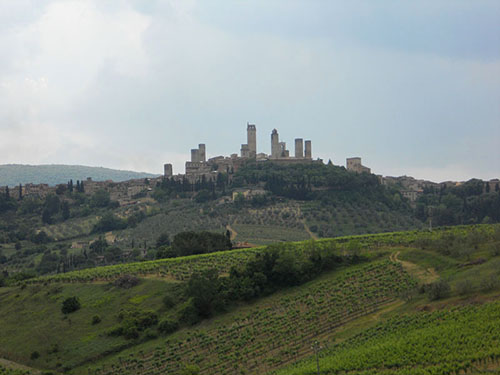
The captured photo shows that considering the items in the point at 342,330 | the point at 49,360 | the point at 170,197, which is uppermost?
the point at 170,197

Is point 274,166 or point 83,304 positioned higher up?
point 274,166

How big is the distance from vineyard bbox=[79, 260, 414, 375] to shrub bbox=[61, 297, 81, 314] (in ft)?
32.5

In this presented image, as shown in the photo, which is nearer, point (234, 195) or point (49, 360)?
point (49, 360)

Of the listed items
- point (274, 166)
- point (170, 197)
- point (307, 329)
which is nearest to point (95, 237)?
point (170, 197)

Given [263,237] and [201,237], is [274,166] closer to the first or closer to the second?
[263,237]

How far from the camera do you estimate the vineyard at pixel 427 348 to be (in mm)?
24500

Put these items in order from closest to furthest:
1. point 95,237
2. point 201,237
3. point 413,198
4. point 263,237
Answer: point 201,237, point 263,237, point 95,237, point 413,198

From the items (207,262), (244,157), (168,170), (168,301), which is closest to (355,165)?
(244,157)

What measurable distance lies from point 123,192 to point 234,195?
30.4m

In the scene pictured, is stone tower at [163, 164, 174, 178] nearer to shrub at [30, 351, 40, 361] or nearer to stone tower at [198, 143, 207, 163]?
stone tower at [198, 143, 207, 163]

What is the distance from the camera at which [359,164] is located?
132 metres

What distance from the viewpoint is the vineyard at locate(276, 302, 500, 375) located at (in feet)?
80.4

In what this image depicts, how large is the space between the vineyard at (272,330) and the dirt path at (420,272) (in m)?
0.74

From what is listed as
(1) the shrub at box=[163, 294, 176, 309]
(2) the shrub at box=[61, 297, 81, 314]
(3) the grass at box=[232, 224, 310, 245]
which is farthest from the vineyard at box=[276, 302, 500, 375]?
(3) the grass at box=[232, 224, 310, 245]
